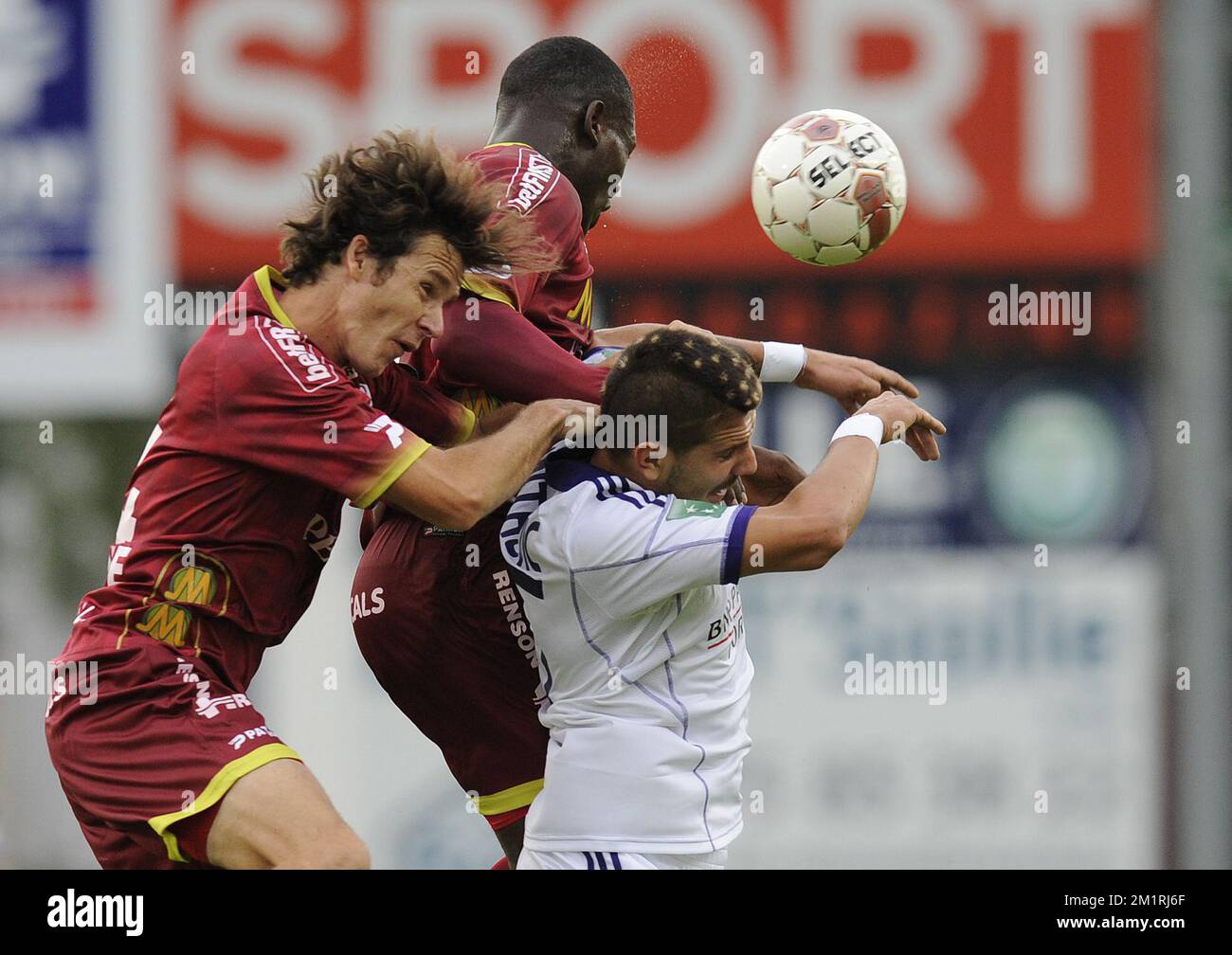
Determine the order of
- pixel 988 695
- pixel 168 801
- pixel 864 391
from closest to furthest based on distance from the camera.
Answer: pixel 168 801 → pixel 864 391 → pixel 988 695

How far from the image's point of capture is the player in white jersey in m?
3.92

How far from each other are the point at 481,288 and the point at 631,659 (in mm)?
986

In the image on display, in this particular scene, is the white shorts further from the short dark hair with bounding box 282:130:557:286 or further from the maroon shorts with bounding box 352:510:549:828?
the short dark hair with bounding box 282:130:557:286

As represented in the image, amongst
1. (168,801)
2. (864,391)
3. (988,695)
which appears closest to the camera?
(168,801)

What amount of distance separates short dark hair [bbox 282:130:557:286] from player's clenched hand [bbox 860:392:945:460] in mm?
963

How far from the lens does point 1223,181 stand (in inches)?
328

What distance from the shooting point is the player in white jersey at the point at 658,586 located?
3.92 meters

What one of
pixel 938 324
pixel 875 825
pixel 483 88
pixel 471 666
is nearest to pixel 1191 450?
pixel 938 324

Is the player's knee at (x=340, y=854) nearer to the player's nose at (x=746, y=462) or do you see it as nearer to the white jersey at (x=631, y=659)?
the white jersey at (x=631, y=659)

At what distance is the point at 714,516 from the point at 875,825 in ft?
15.6

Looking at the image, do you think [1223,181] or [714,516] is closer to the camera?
[714,516]

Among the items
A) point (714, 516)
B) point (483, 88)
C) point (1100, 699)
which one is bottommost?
point (1100, 699)

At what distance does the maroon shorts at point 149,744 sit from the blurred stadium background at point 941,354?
14.3 ft

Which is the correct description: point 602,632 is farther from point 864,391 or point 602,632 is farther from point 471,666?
point 864,391
